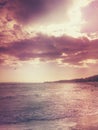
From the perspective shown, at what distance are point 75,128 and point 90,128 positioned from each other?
729 mm

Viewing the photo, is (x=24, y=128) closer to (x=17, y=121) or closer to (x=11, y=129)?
(x=11, y=129)

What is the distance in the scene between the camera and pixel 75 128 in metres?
13.9

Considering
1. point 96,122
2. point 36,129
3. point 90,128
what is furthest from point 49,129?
point 96,122

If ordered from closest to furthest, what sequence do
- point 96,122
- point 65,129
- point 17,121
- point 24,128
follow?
point 65,129, point 24,128, point 96,122, point 17,121

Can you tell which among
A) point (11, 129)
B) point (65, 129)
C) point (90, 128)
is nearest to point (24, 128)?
point (11, 129)

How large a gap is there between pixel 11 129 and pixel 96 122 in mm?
4607

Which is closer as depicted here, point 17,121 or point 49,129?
point 49,129

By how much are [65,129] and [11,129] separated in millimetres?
2762

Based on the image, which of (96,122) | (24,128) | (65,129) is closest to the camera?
(65,129)

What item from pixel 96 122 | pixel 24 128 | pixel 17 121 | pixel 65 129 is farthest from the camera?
pixel 17 121

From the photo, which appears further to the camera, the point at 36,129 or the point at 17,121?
the point at 17,121

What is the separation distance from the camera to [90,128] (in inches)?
539

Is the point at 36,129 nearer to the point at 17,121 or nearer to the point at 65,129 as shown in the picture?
the point at 65,129

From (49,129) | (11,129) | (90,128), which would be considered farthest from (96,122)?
(11,129)
